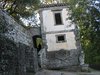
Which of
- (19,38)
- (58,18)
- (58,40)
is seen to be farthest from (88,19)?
(58,18)

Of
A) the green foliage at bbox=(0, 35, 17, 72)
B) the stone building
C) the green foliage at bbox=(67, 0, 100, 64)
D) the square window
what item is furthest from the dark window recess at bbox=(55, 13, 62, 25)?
the green foliage at bbox=(0, 35, 17, 72)

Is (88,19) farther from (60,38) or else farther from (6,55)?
(60,38)

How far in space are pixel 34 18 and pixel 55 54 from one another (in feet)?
13.8

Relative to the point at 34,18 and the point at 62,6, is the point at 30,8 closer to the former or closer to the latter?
the point at 34,18

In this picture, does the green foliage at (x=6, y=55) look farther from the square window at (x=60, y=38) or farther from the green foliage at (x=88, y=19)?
the square window at (x=60, y=38)

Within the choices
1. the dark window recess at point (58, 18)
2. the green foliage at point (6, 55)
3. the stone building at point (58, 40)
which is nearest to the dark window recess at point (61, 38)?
the stone building at point (58, 40)

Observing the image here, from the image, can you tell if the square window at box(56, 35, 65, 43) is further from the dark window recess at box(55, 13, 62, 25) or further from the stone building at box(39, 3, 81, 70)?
the dark window recess at box(55, 13, 62, 25)

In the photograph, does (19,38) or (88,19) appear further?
(88,19)

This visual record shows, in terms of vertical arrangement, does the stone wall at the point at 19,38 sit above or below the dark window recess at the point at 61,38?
below

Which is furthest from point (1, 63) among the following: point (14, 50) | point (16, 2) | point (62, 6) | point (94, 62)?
point (94, 62)

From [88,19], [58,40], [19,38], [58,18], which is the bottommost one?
[19,38]

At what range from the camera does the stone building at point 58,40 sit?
22.0m

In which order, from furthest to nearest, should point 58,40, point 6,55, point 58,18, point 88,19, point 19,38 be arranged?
point 58,18 < point 58,40 < point 88,19 < point 19,38 < point 6,55

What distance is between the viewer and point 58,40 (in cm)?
2261
